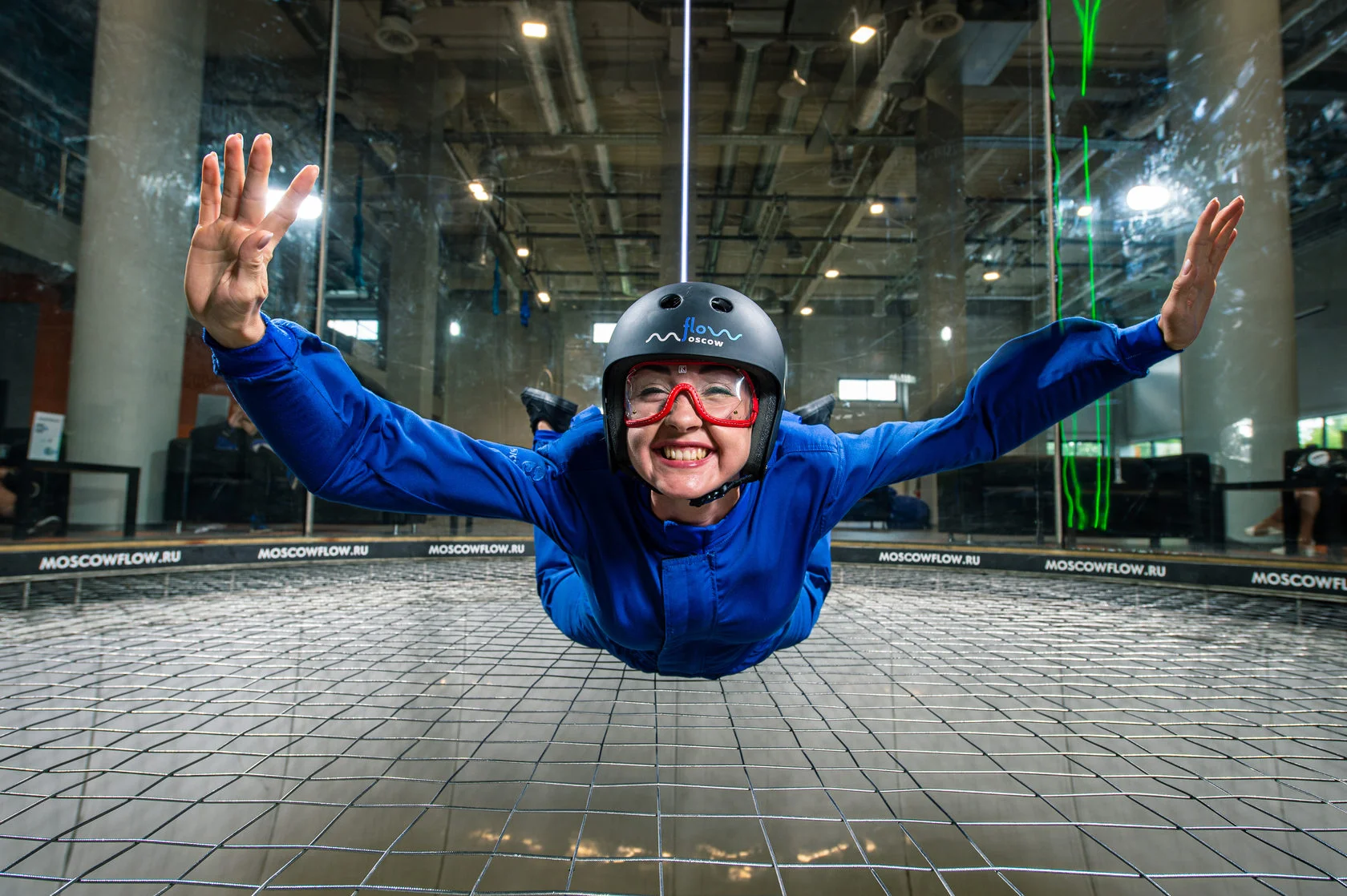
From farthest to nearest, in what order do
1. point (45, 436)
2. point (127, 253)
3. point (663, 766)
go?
point (127, 253) < point (45, 436) < point (663, 766)

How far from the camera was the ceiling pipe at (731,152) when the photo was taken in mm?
5441

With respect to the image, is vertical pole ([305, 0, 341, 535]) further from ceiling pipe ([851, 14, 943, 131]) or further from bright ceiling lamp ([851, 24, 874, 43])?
ceiling pipe ([851, 14, 943, 131])

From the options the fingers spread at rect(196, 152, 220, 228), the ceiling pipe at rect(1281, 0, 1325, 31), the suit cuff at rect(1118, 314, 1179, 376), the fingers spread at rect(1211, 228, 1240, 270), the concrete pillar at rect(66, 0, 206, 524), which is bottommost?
the suit cuff at rect(1118, 314, 1179, 376)

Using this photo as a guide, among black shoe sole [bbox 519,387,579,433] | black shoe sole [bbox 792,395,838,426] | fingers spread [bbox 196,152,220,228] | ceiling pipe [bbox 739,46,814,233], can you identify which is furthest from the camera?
ceiling pipe [bbox 739,46,814,233]

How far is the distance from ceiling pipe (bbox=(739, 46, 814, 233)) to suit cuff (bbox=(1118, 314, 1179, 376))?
4.63 metres

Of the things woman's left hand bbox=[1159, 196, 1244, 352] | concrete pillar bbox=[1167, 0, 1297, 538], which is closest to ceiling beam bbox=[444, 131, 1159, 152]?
concrete pillar bbox=[1167, 0, 1297, 538]

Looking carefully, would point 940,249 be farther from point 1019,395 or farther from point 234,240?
point 234,240

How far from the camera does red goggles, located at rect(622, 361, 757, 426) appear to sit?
131 cm

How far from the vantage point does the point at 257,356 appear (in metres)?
1.05

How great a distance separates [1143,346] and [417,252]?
5.76 metres

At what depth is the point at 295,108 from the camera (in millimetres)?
5062

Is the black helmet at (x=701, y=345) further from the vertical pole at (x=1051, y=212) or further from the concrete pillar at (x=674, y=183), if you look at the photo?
the concrete pillar at (x=674, y=183)

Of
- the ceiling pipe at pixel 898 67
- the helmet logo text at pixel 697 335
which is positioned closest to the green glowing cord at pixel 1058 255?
the ceiling pipe at pixel 898 67

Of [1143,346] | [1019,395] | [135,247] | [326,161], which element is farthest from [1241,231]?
[135,247]
